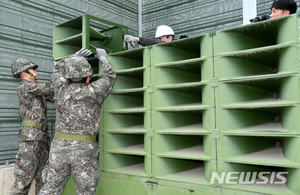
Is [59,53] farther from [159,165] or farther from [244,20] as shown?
[244,20]

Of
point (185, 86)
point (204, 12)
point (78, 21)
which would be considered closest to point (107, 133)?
point (185, 86)

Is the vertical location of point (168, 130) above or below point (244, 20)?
below

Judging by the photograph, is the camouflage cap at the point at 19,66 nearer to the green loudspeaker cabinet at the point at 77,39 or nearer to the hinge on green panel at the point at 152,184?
the green loudspeaker cabinet at the point at 77,39

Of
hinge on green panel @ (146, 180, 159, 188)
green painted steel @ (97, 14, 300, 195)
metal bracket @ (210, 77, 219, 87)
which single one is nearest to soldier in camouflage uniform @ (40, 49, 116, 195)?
green painted steel @ (97, 14, 300, 195)

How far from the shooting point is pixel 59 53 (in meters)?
3.68

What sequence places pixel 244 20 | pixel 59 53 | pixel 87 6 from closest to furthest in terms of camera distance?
pixel 59 53 < pixel 244 20 < pixel 87 6

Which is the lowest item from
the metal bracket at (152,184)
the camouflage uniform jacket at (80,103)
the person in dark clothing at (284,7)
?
the metal bracket at (152,184)

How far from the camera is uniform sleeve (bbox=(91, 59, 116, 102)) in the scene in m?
2.90

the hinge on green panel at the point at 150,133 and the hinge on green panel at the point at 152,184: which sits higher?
the hinge on green panel at the point at 150,133

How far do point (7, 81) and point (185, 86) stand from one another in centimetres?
251

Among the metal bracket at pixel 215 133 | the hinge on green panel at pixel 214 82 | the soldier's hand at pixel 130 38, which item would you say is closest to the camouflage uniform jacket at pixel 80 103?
the soldier's hand at pixel 130 38

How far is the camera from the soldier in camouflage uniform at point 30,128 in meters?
3.28

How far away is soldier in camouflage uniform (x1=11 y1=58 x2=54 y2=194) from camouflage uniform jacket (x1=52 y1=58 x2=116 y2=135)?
59 cm

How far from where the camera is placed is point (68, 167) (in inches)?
113
